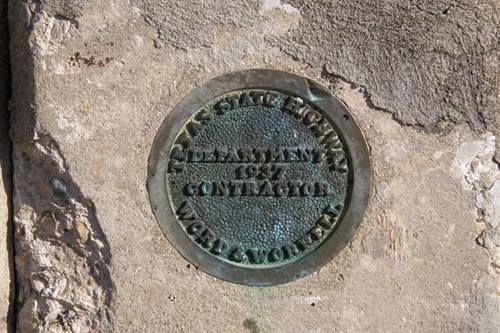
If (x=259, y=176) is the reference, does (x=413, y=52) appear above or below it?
above

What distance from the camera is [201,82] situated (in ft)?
8.31

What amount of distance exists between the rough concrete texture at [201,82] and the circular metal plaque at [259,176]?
48mm

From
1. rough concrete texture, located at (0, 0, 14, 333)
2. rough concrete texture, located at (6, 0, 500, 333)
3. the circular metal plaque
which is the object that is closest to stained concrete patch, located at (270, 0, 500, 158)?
rough concrete texture, located at (6, 0, 500, 333)

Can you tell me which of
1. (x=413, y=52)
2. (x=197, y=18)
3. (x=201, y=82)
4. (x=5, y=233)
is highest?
(x=413, y=52)

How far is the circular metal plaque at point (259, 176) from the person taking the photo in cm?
249

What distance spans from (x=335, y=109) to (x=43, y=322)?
4.06ft

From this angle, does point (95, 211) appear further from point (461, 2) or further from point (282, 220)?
point (461, 2)

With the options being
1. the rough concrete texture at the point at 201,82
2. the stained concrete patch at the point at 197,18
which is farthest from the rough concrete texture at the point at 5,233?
the stained concrete patch at the point at 197,18

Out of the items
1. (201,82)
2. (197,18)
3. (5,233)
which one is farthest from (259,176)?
(5,233)

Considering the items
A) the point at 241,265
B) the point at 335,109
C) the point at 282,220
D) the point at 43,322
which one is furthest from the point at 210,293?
the point at 335,109

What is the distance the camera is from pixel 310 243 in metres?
2.49

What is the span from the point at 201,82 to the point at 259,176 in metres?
0.38

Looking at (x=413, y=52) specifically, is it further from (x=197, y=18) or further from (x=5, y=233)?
(x=5, y=233)

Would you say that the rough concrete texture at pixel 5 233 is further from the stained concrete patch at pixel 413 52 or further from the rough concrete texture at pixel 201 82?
the stained concrete patch at pixel 413 52
